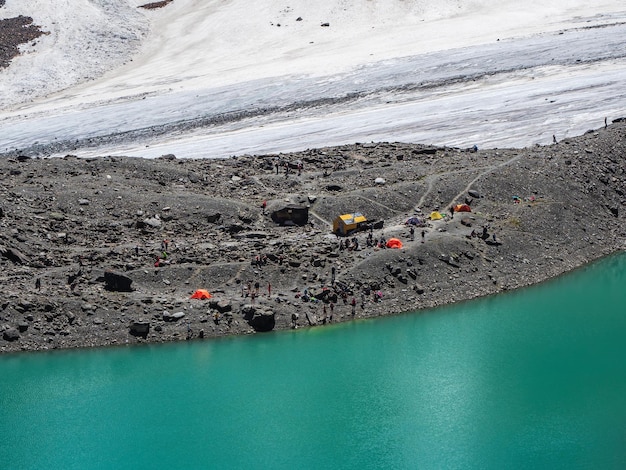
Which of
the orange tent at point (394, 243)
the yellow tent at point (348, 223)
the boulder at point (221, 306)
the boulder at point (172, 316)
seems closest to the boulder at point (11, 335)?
the boulder at point (172, 316)

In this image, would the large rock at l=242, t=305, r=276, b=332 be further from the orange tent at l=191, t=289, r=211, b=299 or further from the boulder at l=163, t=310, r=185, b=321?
the boulder at l=163, t=310, r=185, b=321

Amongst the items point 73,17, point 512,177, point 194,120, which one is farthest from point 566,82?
point 73,17

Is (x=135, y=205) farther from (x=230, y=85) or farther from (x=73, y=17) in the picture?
(x=73, y=17)


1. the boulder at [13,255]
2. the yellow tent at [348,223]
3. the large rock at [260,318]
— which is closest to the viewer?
the large rock at [260,318]

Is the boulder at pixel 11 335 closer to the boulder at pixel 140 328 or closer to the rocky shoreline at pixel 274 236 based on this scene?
the rocky shoreline at pixel 274 236

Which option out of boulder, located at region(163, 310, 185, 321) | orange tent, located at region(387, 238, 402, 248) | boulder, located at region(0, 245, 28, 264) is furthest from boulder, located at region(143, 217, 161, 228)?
orange tent, located at region(387, 238, 402, 248)

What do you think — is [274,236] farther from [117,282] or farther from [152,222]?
[117,282]
